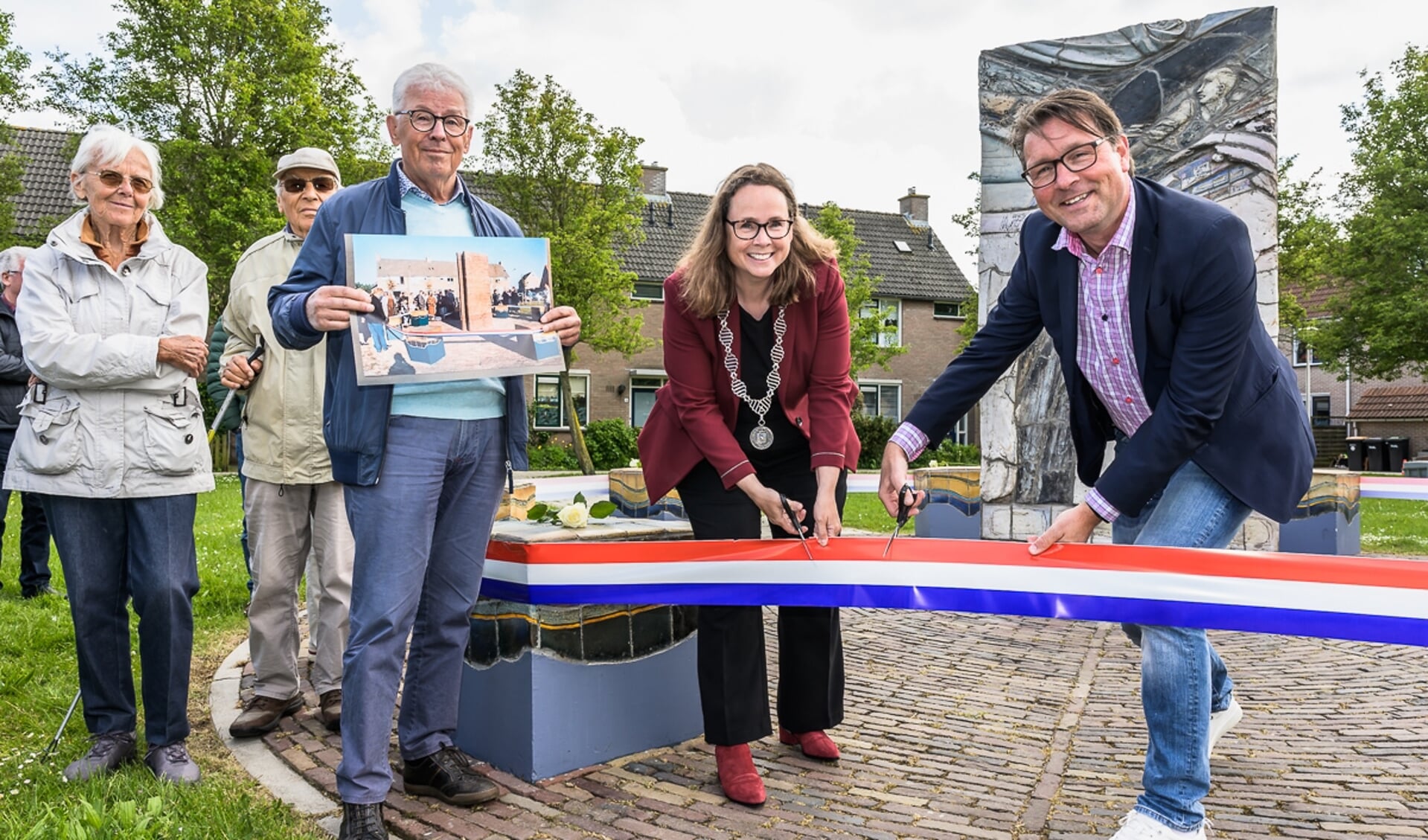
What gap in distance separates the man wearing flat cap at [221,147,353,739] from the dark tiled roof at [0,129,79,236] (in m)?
26.4

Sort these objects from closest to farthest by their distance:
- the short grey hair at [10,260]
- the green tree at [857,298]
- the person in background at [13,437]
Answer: the short grey hair at [10,260] → the person in background at [13,437] → the green tree at [857,298]

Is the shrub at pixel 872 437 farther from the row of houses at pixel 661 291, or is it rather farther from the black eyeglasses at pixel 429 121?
the black eyeglasses at pixel 429 121

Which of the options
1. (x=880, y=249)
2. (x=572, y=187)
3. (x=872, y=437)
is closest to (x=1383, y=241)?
(x=872, y=437)

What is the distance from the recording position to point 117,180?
376 centimetres

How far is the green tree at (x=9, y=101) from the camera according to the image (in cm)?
2247

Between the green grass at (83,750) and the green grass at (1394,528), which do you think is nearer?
the green grass at (83,750)

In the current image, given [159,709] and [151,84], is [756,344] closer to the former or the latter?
[159,709]

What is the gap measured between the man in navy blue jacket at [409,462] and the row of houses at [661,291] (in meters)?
27.0

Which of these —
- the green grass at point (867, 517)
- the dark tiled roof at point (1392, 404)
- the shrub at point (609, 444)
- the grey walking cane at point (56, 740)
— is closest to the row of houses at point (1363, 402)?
the dark tiled roof at point (1392, 404)

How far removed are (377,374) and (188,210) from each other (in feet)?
74.1

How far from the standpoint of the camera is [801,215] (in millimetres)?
3902

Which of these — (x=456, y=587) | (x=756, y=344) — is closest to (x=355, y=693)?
(x=456, y=587)

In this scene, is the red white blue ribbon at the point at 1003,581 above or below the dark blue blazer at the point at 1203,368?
below

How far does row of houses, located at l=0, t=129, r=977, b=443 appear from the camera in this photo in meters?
31.1
